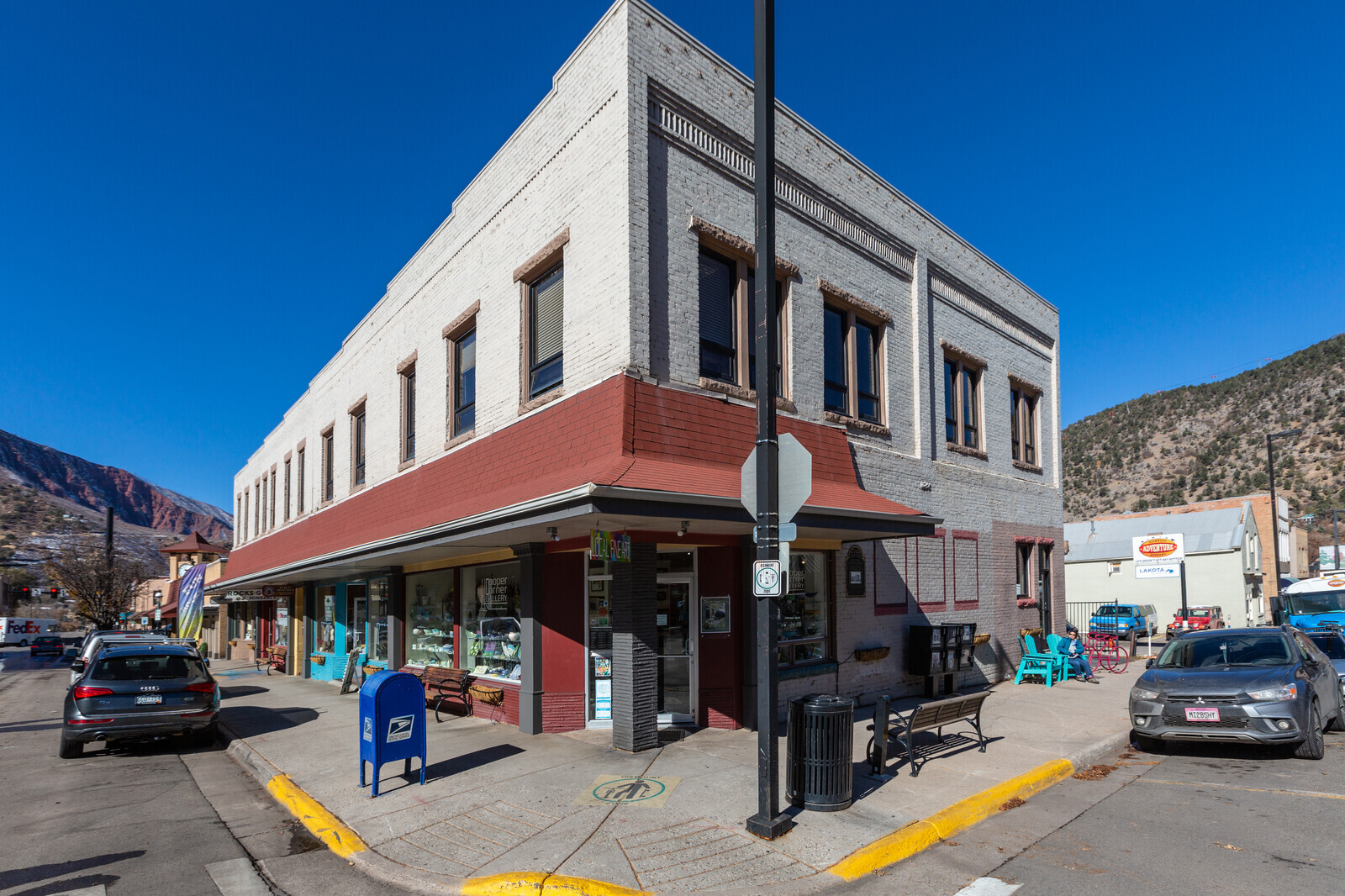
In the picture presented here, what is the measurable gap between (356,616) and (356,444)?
4.37m

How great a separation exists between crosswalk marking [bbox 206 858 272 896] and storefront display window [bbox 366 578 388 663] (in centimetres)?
1101

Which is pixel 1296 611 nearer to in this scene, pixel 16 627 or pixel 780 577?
pixel 780 577

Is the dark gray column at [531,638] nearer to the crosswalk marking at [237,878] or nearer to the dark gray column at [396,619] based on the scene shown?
the crosswalk marking at [237,878]

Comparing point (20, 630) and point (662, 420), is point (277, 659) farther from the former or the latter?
point (20, 630)

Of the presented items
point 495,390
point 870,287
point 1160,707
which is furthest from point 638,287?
point 1160,707

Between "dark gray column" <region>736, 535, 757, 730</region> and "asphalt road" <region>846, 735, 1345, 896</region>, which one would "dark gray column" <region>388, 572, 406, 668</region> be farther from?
"asphalt road" <region>846, 735, 1345, 896</region>

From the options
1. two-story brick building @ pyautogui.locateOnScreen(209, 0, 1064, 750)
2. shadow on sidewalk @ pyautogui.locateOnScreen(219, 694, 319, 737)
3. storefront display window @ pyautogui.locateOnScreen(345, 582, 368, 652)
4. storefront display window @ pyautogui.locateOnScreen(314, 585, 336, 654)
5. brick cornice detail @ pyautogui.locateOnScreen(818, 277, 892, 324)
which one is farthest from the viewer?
storefront display window @ pyautogui.locateOnScreen(314, 585, 336, 654)

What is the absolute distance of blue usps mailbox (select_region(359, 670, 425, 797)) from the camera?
8.10 meters

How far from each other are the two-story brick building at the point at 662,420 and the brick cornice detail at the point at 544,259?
3 centimetres

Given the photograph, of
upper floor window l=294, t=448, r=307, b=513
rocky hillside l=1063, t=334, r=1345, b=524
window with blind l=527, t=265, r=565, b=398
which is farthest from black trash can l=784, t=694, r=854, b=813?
rocky hillside l=1063, t=334, r=1345, b=524

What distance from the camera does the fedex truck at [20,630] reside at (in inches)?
2611

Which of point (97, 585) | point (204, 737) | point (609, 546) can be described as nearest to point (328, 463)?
point (204, 737)

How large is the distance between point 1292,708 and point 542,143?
39.3 feet

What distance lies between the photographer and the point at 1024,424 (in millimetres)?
19922
